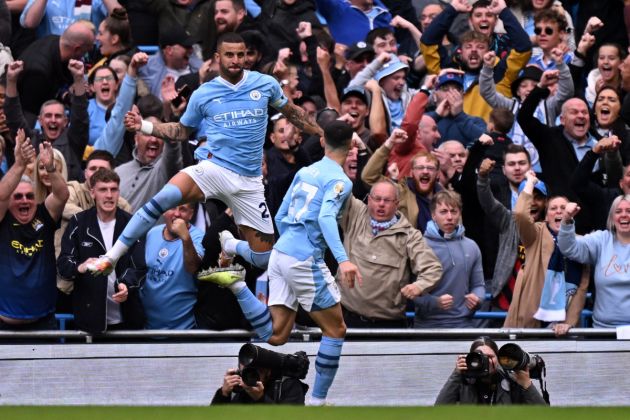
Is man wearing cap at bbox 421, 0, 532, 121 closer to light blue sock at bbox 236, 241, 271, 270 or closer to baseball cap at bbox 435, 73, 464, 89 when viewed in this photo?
baseball cap at bbox 435, 73, 464, 89

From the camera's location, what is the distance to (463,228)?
14.1 metres

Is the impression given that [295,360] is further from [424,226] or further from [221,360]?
[424,226]

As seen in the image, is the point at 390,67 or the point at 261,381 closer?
the point at 261,381

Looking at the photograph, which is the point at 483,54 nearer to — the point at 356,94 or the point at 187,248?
the point at 356,94

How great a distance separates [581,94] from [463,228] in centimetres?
360

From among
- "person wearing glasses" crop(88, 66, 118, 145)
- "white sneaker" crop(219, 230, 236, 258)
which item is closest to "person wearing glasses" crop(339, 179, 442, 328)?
"white sneaker" crop(219, 230, 236, 258)

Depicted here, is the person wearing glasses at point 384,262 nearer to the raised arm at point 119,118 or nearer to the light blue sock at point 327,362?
the light blue sock at point 327,362

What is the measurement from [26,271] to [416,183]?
12.8ft

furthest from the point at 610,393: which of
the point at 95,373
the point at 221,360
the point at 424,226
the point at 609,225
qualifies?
the point at 95,373

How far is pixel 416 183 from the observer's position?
576 inches

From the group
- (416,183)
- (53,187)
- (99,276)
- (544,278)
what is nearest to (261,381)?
(99,276)

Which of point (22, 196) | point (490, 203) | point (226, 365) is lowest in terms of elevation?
point (226, 365)

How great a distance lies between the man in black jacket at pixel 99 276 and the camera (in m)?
13.3

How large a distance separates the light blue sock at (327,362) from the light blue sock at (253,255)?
0.91 metres
